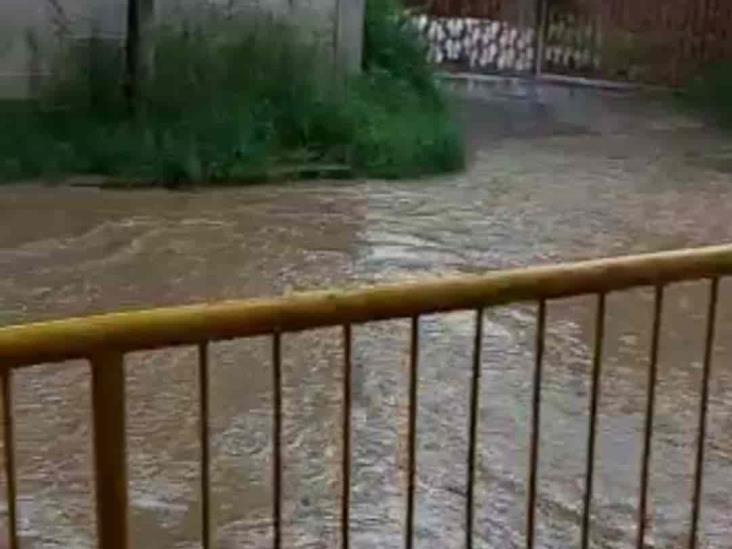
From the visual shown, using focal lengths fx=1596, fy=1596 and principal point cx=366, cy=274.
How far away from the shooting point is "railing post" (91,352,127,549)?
2848 mm

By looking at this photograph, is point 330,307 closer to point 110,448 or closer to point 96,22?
point 110,448

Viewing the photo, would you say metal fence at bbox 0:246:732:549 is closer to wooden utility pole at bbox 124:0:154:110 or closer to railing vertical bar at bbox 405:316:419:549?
railing vertical bar at bbox 405:316:419:549

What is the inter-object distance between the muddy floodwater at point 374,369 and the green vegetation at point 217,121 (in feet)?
1.13

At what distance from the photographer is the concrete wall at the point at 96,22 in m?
12.4

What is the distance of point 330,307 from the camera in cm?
303

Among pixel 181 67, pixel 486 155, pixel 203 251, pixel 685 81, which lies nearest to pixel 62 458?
pixel 203 251

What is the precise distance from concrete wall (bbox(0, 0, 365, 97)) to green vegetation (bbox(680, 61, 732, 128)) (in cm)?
442

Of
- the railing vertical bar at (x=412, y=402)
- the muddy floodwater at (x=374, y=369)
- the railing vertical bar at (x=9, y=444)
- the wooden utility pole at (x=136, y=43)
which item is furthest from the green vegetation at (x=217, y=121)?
the railing vertical bar at (x=9, y=444)

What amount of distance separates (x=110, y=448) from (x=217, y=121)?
936 centimetres

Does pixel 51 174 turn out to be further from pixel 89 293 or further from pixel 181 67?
pixel 89 293

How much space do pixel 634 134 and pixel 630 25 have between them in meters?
3.30

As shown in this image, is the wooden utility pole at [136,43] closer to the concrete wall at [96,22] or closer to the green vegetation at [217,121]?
the green vegetation at [217,121]

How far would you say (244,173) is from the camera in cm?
1171

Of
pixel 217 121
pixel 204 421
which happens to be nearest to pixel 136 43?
pixel 217 121
